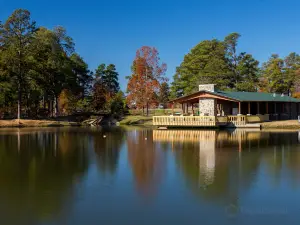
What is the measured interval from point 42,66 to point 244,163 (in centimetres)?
3717

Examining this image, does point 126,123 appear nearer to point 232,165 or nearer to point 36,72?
point 36,72

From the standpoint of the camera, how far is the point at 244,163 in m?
14.4

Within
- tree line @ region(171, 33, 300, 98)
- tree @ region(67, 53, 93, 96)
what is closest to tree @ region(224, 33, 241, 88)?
tree line @ region(171, 33, 300, 98)

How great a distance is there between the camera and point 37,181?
1167 cm

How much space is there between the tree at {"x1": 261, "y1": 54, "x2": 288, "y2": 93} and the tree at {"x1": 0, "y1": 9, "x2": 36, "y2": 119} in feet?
121

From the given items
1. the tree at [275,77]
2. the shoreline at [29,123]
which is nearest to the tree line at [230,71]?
the tree at [275,77]

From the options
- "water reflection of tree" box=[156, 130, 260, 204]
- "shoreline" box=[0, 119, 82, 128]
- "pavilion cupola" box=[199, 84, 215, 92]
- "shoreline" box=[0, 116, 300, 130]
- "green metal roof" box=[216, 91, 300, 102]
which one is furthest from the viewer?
"shoreline" box=[0, 119, 82, 128]

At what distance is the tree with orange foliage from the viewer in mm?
50000

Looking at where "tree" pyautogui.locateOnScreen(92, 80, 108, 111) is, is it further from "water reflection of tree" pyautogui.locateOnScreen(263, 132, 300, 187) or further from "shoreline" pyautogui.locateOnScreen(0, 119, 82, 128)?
"water reflection of tree" pyautogui.locateOnScreen(263, 132, 300, 187)

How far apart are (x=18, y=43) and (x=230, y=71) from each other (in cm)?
3021

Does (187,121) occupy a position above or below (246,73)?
below

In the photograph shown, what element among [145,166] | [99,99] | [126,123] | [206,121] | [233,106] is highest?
[99,99]

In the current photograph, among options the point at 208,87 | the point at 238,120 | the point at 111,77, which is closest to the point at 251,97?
the point at 238,120

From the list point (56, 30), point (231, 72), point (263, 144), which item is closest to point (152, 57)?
point (231, 72)
